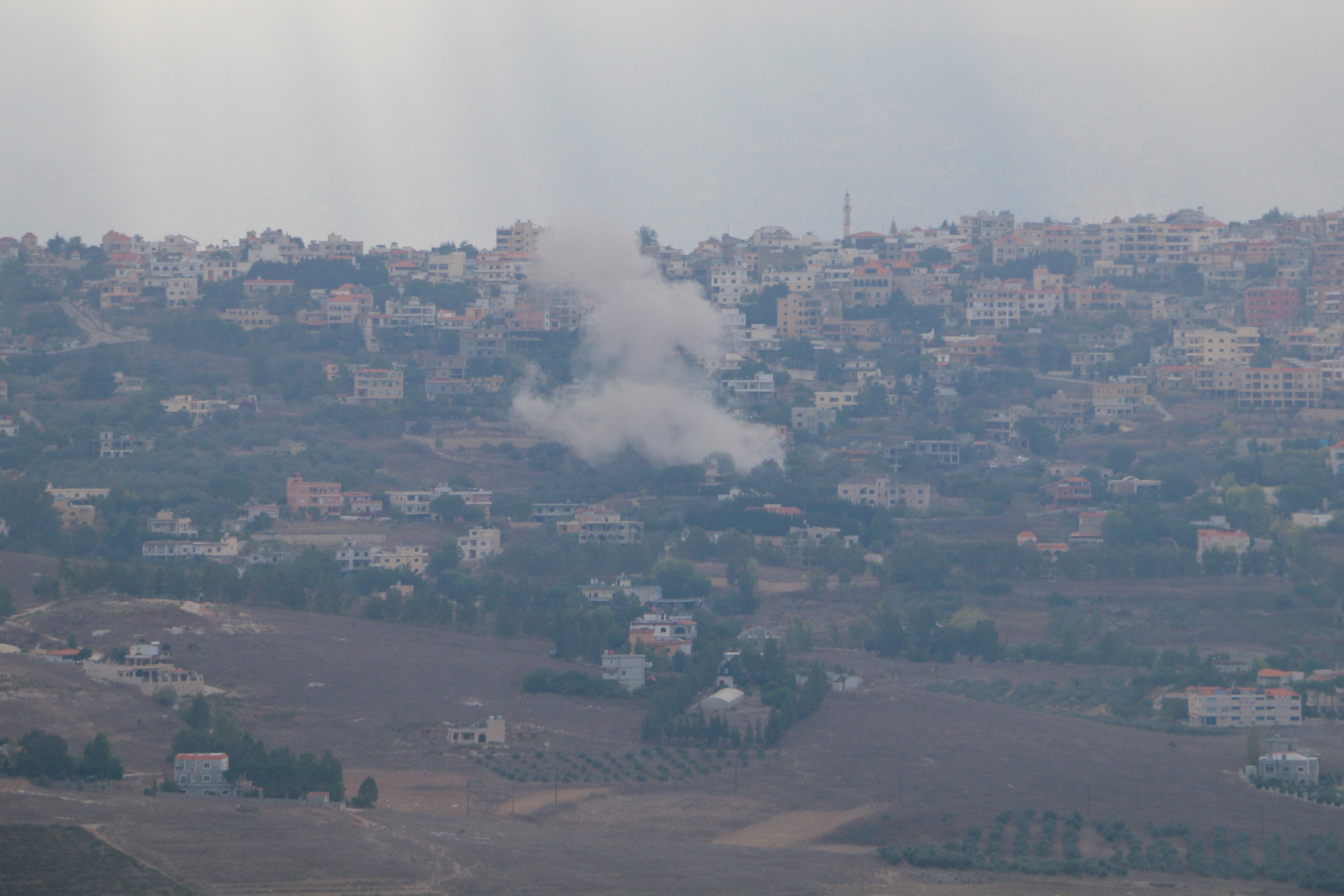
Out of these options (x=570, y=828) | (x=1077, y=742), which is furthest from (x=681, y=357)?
(x=570, y=828)

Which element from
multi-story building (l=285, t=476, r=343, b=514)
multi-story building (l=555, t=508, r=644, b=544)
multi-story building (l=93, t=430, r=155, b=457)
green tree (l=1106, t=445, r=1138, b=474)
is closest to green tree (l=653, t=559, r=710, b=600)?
multi-story building (l=555, t=508, r=644, b=544)

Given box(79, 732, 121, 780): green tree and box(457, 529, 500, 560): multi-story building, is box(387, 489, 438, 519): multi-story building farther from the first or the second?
box(79, 732, 121, 780): green tree

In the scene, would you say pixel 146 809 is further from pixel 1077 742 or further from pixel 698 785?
pixel 1077 742

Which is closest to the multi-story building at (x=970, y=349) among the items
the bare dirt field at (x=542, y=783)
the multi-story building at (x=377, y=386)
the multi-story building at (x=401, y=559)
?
the multi-story building at (x=377, y=386)

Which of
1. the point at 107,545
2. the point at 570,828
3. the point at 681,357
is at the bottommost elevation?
the point at 570,828

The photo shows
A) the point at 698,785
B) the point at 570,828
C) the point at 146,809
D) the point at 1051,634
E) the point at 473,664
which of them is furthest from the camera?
the point at 1051,634

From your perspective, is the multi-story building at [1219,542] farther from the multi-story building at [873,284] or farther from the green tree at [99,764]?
the green tree at [99,764]

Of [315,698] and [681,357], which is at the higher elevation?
[681,357]
